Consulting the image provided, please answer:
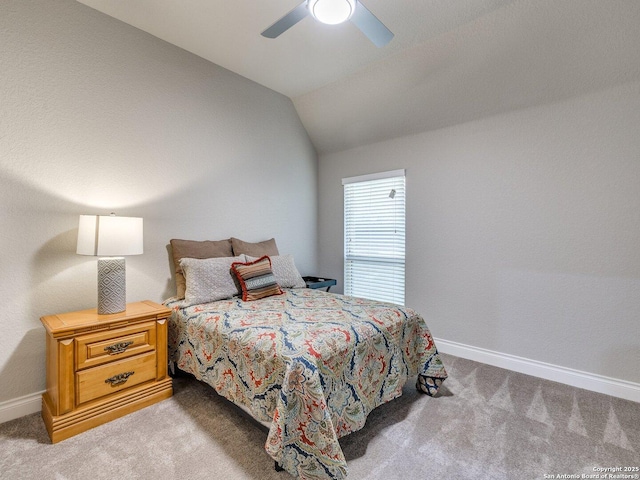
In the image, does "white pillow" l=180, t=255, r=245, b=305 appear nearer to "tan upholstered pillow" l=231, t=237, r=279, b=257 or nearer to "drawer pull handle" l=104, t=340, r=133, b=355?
"tan upholstered pillow" l=231, t=237, r=279, b=257

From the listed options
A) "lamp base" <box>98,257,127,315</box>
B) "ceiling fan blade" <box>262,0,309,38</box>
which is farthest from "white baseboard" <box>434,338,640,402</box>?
"ceiling fan blade" <box>262,0,309,38</box>

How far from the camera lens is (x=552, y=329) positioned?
2.60m

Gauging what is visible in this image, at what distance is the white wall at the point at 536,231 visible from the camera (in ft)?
7.63

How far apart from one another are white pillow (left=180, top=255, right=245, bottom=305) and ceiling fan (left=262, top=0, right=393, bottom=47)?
180cm

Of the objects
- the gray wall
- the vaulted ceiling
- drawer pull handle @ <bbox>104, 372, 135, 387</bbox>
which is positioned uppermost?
the vaulted ceiling

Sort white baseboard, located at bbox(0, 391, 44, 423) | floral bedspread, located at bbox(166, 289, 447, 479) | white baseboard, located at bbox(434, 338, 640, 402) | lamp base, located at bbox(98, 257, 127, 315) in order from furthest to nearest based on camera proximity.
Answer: white baseboard, located at bbox(434, 338, 640, 402)
lamp base, located at bbox(98, 257, 127, 315)
white baseboard, located at bbox(0, 391, 44, 423)
floral bedspread, located at bbox(166, 289, 447, 479)

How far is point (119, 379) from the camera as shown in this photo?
206 cm

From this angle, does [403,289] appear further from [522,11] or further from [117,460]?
[117,460]

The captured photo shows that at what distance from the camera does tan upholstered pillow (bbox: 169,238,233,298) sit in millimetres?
2703

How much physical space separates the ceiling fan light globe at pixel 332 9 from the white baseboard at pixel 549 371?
117 inches

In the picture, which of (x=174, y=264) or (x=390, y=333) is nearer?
(x=390, y=333)

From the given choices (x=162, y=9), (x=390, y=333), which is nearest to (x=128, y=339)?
(x=390, y=333)

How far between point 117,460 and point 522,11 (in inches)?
149

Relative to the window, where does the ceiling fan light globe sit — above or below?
above
